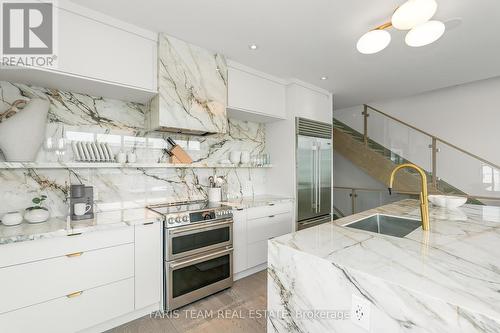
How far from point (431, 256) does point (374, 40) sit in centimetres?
145

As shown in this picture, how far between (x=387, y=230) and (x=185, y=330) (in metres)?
1.88

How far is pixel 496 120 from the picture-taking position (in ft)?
12.5

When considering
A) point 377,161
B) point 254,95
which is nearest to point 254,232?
point 254,95

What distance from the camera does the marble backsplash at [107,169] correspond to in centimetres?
200

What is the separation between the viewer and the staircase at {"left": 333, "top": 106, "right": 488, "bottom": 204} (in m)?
3.85

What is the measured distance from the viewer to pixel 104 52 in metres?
1.99

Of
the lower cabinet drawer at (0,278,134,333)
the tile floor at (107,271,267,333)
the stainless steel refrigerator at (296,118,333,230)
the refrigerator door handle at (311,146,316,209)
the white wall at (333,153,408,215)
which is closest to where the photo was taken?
the lower cabinet drawer at (0,278,134,333)

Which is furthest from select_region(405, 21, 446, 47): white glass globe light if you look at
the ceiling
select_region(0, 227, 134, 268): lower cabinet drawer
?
select_region(0, 227, 134, 268): lower cabinet drawer

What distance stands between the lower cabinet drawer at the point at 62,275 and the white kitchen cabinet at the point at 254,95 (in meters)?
1.95

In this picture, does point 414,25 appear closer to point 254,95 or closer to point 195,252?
point 254,95

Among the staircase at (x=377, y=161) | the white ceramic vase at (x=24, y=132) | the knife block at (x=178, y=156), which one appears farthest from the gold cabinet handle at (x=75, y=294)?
the staircase at (x=377, y=161)

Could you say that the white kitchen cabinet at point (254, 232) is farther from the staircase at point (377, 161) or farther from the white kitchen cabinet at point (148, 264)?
the staircase at point (377, 161)

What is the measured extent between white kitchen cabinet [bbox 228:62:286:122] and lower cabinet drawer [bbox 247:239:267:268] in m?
1.69

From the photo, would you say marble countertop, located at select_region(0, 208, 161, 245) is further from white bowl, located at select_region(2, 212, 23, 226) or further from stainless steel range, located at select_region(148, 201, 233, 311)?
stainless steel range, located at select_region(148, 201, 233, 311)
